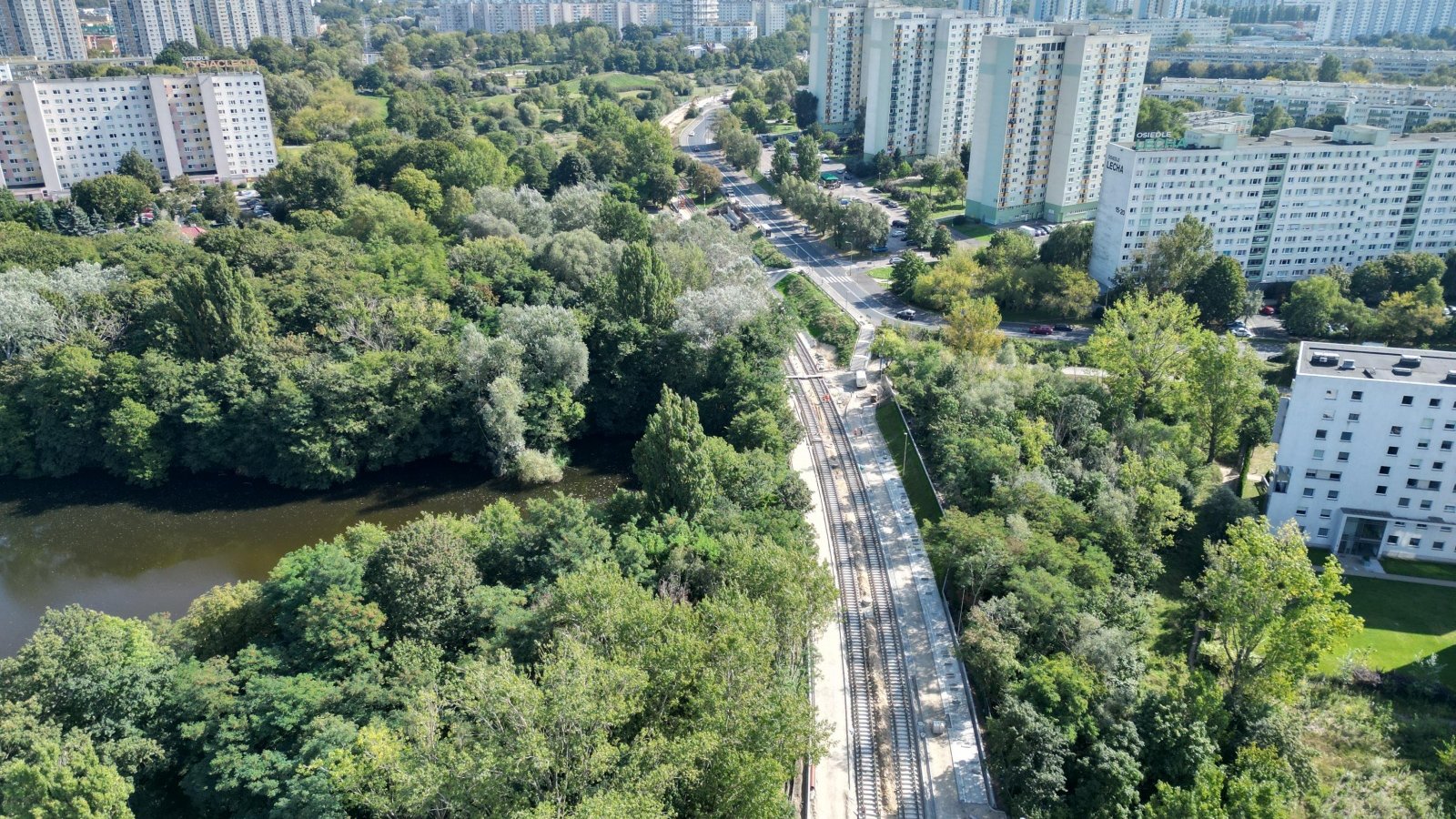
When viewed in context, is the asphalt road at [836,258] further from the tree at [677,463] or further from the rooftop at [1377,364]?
the tree at [677,463]

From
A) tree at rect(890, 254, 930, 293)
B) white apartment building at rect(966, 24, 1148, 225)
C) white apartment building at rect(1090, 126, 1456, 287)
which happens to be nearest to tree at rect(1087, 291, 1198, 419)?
white apartment building at rect(1090, 126, 1456, 287)

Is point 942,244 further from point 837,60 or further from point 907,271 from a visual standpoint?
point 837,60

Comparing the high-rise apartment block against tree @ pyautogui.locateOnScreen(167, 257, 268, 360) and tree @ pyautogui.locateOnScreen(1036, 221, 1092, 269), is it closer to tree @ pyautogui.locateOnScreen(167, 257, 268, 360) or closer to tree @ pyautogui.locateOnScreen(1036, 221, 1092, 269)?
tree @ pyautogui.locateOnScreen(1036, 221, 1092, 269)

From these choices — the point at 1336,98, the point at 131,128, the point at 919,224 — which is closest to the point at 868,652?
the point at 919,224

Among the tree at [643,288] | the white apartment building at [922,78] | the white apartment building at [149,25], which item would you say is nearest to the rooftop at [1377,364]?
the tree at [643,288]

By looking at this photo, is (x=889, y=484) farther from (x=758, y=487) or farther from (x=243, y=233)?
(x=243, y=233)

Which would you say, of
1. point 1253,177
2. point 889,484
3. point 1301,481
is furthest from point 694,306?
point 1253,177
